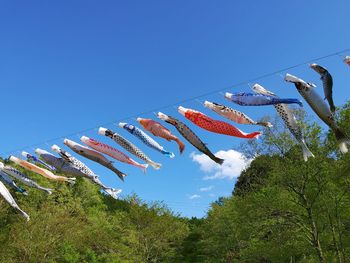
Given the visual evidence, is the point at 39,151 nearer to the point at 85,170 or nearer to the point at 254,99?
the point at 85,170

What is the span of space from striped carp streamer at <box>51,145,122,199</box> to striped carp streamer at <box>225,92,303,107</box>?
315cm

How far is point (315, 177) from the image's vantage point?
22.3 metres

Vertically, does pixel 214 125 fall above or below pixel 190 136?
above

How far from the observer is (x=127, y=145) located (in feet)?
28.7

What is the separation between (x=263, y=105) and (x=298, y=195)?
16736 mm

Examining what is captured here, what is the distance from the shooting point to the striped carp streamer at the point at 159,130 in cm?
820

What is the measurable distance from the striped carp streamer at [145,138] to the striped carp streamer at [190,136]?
19.0 inches

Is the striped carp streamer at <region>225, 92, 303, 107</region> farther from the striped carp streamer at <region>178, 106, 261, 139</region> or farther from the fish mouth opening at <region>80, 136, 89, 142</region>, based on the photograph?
the fish mouth opening at <region>80, 136, 89, 142</region>

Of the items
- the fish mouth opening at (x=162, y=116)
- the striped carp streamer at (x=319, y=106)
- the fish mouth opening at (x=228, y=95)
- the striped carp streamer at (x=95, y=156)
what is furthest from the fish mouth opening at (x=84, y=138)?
the striped carp streamer at (x=319, y=106)

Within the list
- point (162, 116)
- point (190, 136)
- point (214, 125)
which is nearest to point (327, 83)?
point (214, 125)

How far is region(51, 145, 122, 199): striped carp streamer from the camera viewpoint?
8797 mm

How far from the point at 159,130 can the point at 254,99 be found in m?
1.96

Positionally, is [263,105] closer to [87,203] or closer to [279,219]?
[279,219]

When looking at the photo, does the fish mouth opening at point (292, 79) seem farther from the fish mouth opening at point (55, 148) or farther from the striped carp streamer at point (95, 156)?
the fish mouth opening at point (55, 148)
